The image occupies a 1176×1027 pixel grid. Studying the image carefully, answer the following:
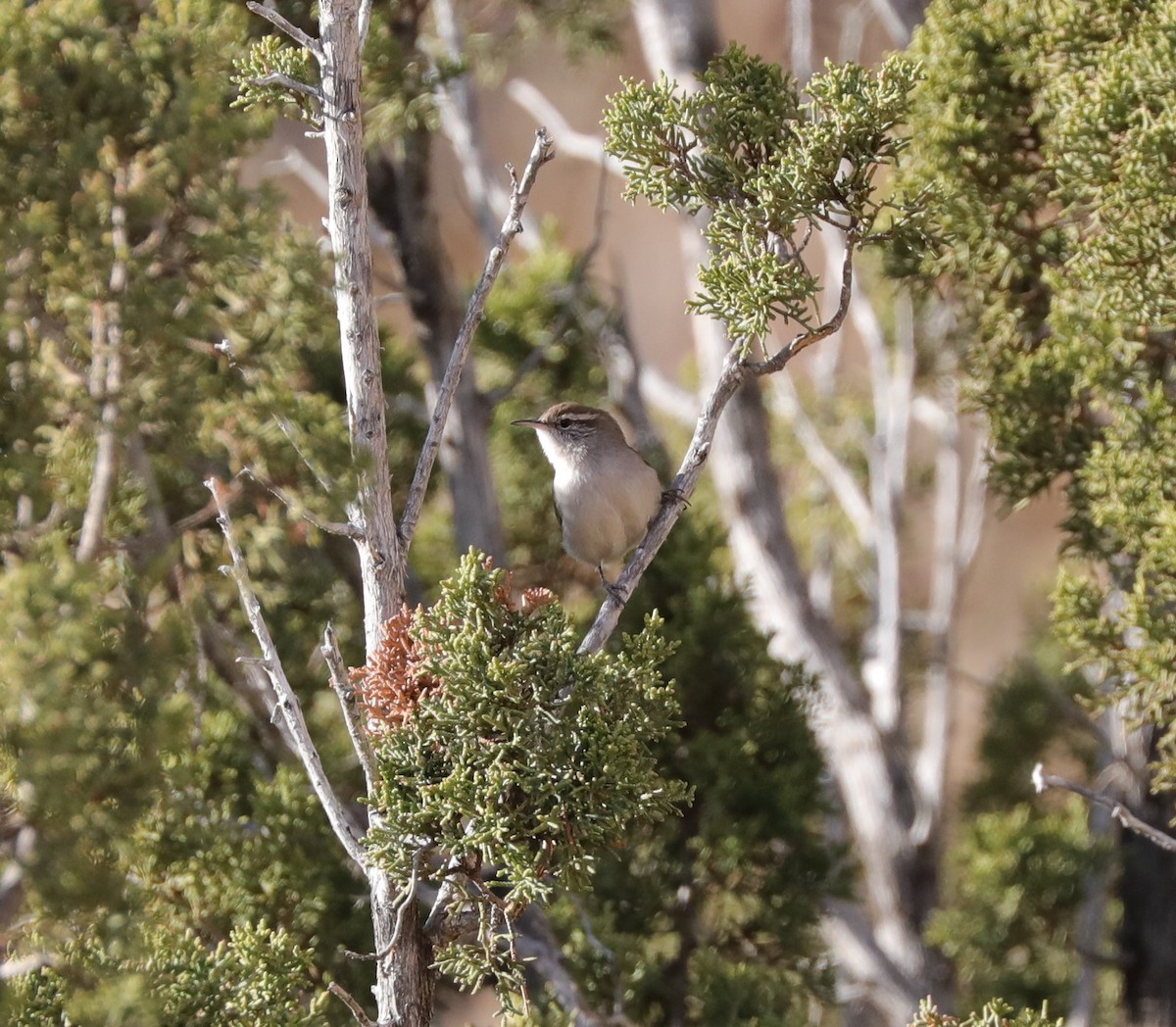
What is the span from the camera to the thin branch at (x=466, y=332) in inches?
103

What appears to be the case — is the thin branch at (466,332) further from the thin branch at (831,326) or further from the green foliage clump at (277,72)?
the thin branch at (831,326)

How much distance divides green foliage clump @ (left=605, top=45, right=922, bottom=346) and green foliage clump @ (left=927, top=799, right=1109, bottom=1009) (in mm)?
3626

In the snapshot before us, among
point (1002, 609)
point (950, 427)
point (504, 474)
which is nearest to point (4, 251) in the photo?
point (504, 474)

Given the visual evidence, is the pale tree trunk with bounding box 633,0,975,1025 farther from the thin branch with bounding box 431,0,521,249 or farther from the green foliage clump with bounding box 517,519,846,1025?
the thin branch with bounding box 431,0,521,249

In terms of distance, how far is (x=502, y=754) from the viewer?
7.60ft

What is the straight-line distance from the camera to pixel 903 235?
279 cm

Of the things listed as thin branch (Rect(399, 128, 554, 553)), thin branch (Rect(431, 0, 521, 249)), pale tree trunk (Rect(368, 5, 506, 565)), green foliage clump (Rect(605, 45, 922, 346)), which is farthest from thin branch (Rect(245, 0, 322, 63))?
thin branch (Rect(431, 0, 521, 249))

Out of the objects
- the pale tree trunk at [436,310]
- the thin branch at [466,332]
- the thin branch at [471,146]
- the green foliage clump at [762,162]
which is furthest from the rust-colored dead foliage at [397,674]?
the thin branch at [471,146]

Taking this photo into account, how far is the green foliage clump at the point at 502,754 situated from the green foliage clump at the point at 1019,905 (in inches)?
142

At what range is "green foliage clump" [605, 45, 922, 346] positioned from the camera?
8.79 ft

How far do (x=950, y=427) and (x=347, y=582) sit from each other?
12.2 ft

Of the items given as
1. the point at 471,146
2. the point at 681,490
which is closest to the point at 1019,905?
the point at 681,490

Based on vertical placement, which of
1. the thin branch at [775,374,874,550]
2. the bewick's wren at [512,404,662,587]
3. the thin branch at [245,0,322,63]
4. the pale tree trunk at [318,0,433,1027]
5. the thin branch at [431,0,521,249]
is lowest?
the pale tree trunk at [318,0,433,1027]

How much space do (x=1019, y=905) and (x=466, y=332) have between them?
4.22m
